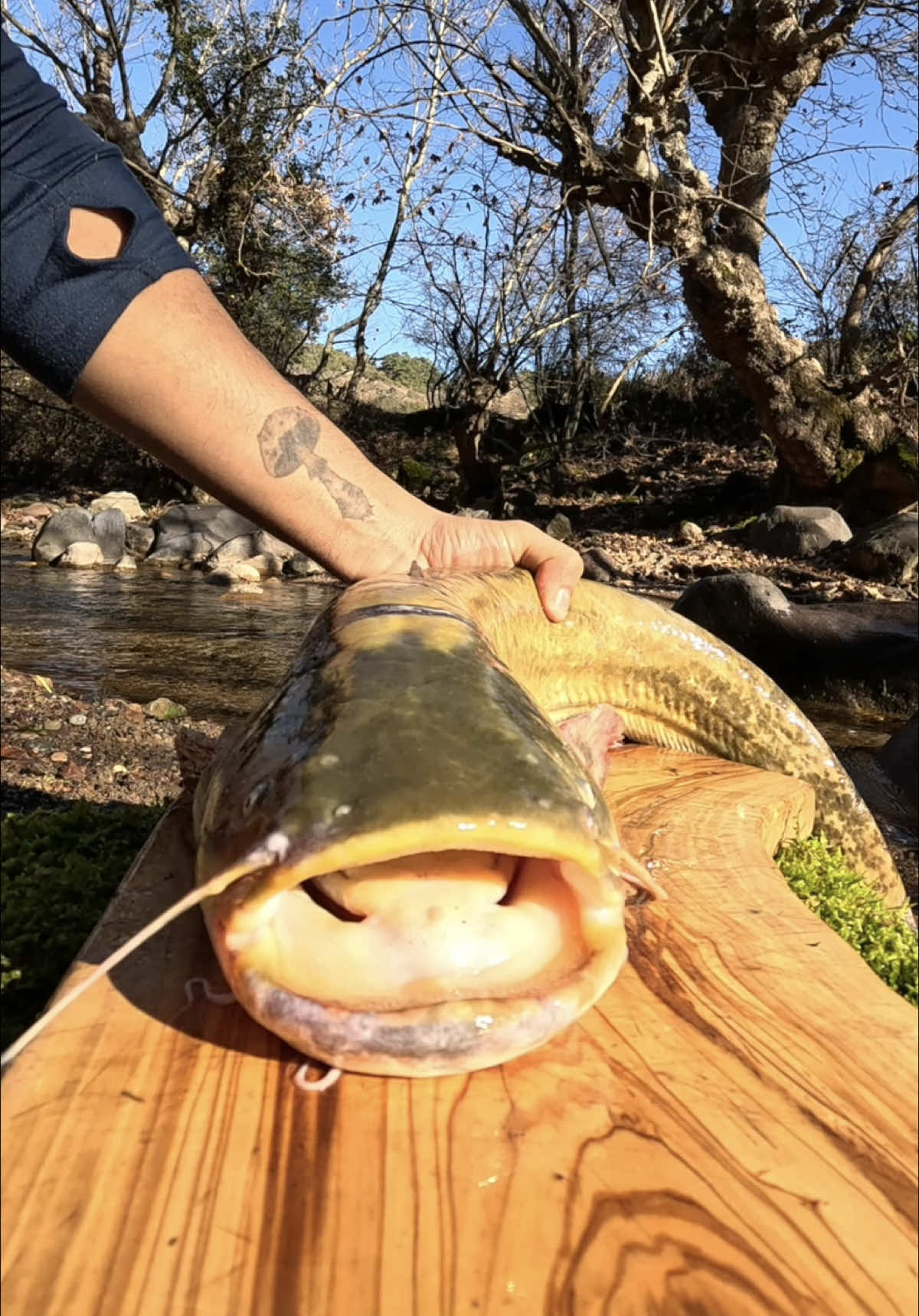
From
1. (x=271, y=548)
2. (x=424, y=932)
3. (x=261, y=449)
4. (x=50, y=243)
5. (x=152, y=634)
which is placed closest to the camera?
(x=424, y=932)

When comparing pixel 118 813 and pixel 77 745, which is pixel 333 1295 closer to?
pixel 118 813

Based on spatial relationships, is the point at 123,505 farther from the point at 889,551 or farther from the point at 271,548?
the point at 889,551

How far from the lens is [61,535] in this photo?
39.7 feet

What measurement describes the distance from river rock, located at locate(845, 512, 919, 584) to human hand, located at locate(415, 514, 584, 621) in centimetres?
880

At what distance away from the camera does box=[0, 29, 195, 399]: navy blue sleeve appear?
177 centimetres

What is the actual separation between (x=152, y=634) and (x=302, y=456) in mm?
5834

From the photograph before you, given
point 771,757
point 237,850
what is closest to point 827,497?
point 771,757

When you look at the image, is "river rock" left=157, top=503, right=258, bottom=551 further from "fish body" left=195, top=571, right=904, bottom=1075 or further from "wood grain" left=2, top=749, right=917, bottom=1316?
"wood grain" left=2, top=749, right=917, bottom=1316

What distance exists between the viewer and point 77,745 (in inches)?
162

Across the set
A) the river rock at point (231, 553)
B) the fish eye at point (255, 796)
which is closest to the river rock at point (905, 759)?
the fish eye at point (255, 796)

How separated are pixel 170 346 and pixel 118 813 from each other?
45.2 inches

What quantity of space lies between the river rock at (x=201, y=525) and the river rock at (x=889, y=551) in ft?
24.6

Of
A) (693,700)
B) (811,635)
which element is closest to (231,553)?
(811,635)

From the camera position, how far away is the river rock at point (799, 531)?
11.8 m
